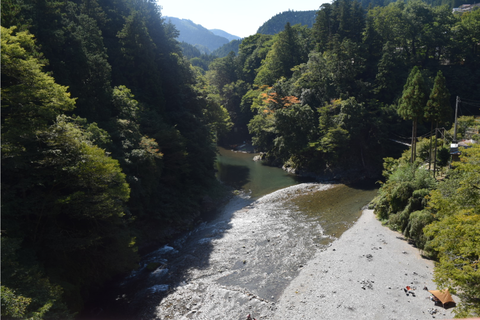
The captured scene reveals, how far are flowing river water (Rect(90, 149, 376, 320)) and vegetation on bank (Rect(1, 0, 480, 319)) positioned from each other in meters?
1.94

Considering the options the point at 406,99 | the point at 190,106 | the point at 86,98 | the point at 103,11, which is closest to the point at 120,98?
the point at 86,98

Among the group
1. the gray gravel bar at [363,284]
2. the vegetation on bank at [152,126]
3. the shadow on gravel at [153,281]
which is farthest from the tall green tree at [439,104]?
the shadow on gravel at [153,281]

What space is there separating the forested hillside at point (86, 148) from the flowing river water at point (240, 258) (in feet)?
6.42

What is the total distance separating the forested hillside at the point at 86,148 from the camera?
1137 centimetres

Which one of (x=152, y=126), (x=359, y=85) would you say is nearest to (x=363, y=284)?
(x=152, y=126)

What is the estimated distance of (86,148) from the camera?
44.0ft

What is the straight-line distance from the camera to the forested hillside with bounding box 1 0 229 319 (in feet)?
37.3

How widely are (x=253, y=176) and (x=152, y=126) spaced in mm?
18481

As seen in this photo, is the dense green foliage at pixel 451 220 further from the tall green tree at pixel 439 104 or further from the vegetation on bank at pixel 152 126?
the tall green tree at pixel 439 104

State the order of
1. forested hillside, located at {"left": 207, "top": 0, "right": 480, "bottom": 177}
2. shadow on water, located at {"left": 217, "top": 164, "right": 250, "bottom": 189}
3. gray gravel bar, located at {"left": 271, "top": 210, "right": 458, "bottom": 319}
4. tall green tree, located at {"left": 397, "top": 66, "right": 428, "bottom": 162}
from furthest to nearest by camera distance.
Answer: forested hillside, located at {"left": 207, "top": 0, "right": 480, "bottom": 177} < shadow on water, located at {"left": 217, "top": 164, "right": 250, "bottom": 189} < tall green tree, located at {"left": 397, "top": 66, "right": 428, "bottom": 162} < gray gravel bar, located at {"left": 271, "top": 210, "right": 458, "bottom": 319}

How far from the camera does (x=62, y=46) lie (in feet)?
68.9

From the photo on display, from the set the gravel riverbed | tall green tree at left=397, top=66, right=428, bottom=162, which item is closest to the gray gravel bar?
the gravel riverbed

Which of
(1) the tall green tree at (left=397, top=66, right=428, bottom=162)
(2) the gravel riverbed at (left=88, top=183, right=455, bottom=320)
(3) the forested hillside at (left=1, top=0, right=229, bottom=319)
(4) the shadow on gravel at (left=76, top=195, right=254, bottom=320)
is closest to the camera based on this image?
(3) the forested hillside at (left=1, top=0, right=229, bottom=319)

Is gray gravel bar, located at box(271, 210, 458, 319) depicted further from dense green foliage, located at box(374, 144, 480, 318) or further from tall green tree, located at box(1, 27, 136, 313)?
tall green tree, located at box(1, 27, 136, 313)
